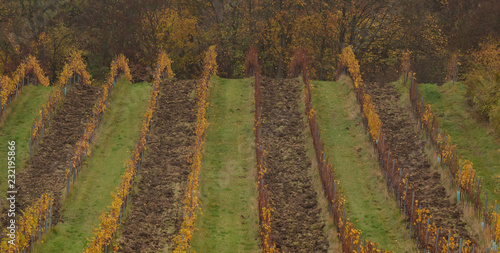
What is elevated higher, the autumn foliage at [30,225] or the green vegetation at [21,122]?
the green vegetation at [21,122]

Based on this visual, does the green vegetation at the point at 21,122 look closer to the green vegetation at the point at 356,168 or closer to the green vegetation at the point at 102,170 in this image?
the green vegetation at the point at 102,170

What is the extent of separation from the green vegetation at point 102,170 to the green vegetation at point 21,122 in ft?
9.86

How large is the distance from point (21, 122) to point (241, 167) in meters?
11.2

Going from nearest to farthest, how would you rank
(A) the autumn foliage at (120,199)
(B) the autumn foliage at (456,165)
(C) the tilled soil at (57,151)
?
1. (A) the autumn foliage at (120,199)
2. (B) the autumn foliage at (456,165)
3. (C) the tilled soil at (57,151)

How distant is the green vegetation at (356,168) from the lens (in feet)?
81.7

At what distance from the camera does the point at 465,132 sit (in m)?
32.6

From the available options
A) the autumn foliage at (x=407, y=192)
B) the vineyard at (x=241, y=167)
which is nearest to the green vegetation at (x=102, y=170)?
the vineyard at (x=241, y=167)

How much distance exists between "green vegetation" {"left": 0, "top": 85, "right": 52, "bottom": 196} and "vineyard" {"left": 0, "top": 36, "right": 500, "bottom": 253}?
0.10 meters

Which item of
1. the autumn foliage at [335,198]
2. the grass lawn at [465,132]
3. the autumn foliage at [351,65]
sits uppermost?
the autumn foliage at [351,65]

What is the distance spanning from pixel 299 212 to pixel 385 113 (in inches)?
401

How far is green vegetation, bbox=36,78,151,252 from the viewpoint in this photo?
24.9 metres

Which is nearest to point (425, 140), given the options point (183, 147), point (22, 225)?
point (183, 147)

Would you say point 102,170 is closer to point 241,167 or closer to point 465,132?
point 241,167

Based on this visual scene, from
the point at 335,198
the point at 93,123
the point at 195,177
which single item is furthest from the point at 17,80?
the point at 335,198
